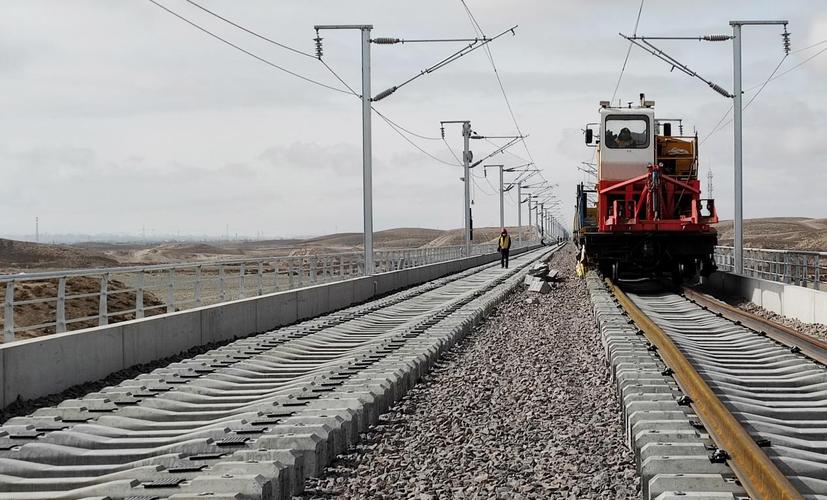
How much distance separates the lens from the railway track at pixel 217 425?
578 cm

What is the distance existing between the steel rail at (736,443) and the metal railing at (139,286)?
612cm

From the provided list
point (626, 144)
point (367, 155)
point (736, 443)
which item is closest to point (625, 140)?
point (626, 144)

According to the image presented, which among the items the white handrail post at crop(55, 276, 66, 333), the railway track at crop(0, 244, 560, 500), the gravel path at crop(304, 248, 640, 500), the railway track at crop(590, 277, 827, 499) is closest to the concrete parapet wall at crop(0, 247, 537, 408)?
the white handrail post at crop(55, 276, 66, 333)

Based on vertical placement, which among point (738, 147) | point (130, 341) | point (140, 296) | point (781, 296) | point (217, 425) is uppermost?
point (738, 147)

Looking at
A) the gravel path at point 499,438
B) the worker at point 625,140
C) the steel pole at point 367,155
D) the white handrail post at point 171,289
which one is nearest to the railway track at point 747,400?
the gravel path at point 499,438

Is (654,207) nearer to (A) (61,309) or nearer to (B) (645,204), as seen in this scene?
(B) (645,204)

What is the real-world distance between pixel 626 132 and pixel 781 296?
25.0ft

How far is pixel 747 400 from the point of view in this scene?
8797 millimetres

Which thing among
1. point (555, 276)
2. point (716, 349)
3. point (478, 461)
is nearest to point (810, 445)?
point (478, 461)

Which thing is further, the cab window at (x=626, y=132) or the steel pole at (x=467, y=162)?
the steel pole at (x=467, y=162)

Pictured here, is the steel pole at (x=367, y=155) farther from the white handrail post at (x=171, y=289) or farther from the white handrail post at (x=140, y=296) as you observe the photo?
the white handrail post at (x=140, y=296)

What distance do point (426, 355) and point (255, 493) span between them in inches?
258

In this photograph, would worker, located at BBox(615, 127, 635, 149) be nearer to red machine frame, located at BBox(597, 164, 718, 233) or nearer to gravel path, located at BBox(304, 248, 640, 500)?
red machine frame, located at BBox(597, 164, 718, 233)

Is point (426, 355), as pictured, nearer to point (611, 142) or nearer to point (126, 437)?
point (126, 437)
